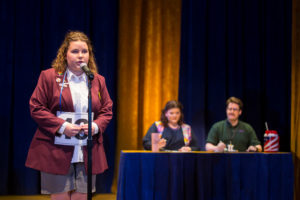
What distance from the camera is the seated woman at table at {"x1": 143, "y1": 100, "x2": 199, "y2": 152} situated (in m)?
4.31

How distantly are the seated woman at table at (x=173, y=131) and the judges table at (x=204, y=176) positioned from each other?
4.99 feet

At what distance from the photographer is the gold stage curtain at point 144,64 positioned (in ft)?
15.6

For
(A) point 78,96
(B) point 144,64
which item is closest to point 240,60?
(B) point 144,64

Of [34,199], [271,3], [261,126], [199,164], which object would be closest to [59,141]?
[199,164]

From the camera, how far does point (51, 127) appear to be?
90.6 inches

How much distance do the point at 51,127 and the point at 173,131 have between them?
2266 millimetres

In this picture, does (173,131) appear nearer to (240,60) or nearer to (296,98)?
(240,60)

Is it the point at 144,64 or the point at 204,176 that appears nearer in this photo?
the point at 204,176

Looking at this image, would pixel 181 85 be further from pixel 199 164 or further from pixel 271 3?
pixel 199 164

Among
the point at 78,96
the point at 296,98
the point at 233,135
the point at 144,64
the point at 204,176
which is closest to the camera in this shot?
the point at 78,96

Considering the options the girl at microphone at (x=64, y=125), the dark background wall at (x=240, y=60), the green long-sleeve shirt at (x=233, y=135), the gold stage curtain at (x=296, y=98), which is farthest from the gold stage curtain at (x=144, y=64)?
the girl at microphone at (x=64, y=125)

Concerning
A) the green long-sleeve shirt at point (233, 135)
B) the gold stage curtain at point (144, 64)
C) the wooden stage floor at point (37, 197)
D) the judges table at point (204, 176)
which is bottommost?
the wooden stage floor at point (37, 197)

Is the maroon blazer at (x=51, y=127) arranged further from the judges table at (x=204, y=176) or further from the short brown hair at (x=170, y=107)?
the short brown hair at (x=170, y=107)

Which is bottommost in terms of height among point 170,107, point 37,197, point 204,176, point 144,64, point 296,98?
point 37,197
